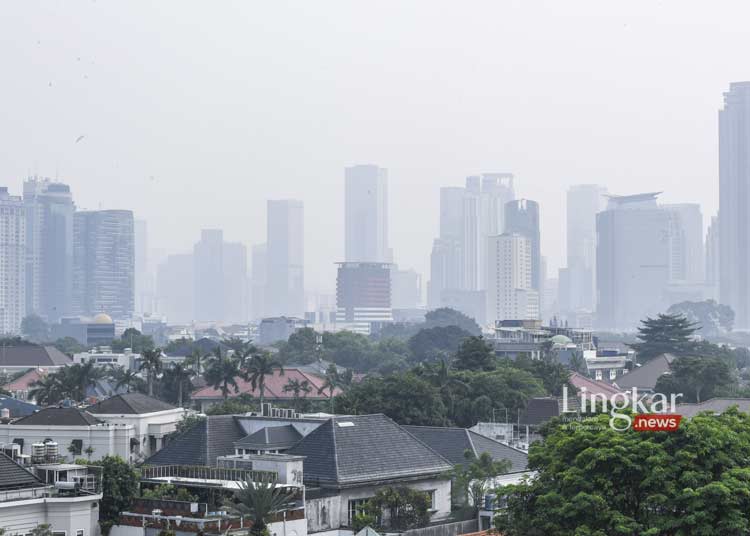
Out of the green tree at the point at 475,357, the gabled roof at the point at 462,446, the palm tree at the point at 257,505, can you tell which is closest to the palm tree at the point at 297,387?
the green tree at the point at 475,357

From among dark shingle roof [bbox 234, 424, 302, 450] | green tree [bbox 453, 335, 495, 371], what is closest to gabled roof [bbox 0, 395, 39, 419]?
dark shingle roof [bbox 234, 424, 302, 450]

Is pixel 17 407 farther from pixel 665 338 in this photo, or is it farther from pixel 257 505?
pixel 665 338

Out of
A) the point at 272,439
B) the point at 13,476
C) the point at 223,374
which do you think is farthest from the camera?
the point at 223,374

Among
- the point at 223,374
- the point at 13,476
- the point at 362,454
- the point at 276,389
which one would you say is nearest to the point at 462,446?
the point at 362,454

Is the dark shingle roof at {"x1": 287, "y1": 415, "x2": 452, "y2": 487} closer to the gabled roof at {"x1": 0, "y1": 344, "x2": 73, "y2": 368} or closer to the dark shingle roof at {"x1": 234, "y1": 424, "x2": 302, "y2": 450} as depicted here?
the dark shingle roof at {"x1": 234, "y1": 424, "x2": 302, "y2": 450}

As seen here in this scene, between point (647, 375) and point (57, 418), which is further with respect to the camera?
point (647, 375)

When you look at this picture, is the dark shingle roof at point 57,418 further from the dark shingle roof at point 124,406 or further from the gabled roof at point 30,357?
the gabled roof at point 30,357
